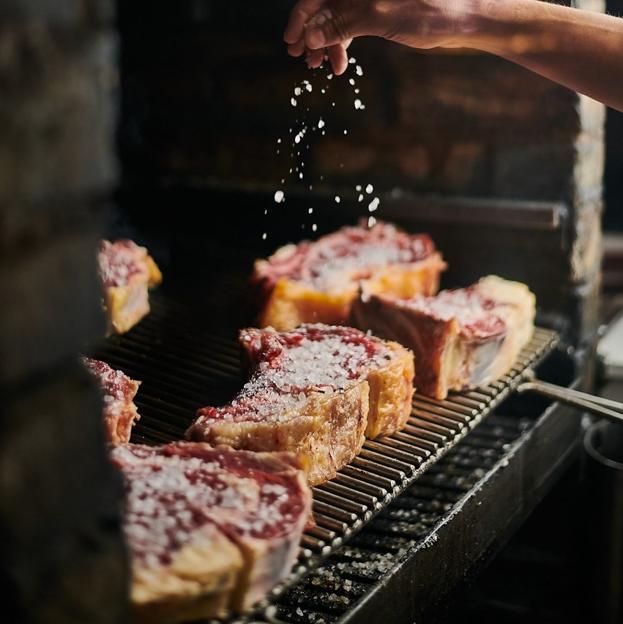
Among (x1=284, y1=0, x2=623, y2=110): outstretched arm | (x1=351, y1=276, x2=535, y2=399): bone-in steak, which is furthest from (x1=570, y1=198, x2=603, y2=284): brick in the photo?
(x1=284, y1=0, x2=623, y2=110): outstretched arm

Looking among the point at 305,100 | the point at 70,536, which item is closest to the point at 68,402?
the point at 70,536

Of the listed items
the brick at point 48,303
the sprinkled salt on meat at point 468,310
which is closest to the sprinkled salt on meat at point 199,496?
the brick at point 48,303

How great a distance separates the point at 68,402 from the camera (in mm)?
1280

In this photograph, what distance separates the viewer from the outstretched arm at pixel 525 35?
2840 millimetres

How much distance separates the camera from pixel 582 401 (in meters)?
3.05

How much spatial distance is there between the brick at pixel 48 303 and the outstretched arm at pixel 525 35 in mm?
1742

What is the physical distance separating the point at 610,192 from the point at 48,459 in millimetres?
6237

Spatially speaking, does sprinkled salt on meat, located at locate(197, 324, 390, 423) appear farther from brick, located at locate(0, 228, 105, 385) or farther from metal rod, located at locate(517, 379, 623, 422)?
brick, located at locate(0, 228, 105, 385)

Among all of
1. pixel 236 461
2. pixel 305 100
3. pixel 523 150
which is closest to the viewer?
pixel 236 461

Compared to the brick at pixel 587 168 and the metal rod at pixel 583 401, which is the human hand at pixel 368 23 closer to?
the brick at pixel 587 168

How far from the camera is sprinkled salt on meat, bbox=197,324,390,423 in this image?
8.07 ft

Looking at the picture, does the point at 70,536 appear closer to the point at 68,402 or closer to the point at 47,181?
the point at 68,402

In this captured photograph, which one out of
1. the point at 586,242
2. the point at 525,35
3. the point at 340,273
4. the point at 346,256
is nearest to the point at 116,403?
the point at 340,273

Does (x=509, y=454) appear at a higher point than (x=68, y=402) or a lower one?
lower
